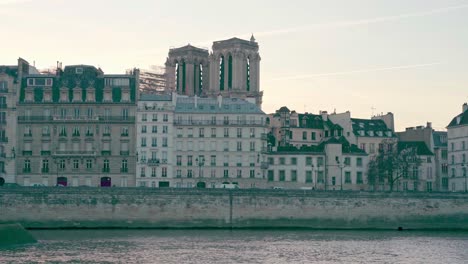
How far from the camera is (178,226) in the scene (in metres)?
92.1

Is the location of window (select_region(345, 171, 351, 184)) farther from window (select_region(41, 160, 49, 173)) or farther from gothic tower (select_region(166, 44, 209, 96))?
gothic tower (select_region(166, 44, 209, 96))

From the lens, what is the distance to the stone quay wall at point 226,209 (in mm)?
90062

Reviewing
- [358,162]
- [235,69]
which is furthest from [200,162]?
[235,69]

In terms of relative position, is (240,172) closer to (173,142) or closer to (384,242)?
(173,142)

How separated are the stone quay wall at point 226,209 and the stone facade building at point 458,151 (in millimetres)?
25775

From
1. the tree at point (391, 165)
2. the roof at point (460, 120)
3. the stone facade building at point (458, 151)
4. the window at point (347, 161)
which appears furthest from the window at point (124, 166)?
the roof at point (460, 120)

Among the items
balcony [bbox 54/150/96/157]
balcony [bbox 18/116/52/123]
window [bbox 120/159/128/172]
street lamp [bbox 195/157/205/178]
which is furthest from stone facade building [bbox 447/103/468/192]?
balcony [bbox 18/116/52/123]

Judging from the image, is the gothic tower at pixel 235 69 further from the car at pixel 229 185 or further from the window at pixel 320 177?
the car at pixel 229 185

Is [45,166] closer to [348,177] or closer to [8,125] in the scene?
[8,125]

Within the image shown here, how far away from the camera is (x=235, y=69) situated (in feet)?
487

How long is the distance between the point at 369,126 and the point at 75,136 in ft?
159

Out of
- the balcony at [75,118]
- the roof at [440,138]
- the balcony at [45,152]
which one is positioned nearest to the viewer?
the balcony at [45,152]

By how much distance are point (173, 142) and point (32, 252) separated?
152 ft

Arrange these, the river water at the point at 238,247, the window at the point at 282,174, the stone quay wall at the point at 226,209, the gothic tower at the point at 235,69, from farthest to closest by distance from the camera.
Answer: the gothic tower at the point at 235,69 < the window at the point at 282,174 < the stone quay wall at the point at 226,209 < the river water at the point at 238,247
